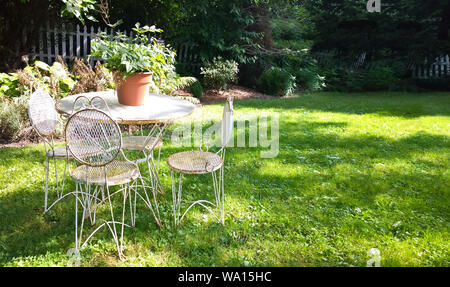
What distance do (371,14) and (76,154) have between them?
464 inches

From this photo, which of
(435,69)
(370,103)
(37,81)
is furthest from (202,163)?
(435,69)

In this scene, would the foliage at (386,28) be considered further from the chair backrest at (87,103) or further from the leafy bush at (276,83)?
the chair backrest at (87,103)

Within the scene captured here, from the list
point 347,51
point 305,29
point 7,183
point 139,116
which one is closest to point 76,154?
point 139,116

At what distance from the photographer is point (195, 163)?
3.15m

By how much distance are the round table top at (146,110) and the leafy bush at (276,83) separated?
6.69m

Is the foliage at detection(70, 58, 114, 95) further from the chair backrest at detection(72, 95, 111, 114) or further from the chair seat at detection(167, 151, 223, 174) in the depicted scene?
the chair seat at detection(167, 151, 223, 174)

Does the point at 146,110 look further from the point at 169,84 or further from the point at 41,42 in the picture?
the point at 41,42

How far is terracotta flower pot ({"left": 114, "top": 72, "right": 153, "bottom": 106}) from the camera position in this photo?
10.6 feet

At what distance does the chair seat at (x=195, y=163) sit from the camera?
9.78 feet

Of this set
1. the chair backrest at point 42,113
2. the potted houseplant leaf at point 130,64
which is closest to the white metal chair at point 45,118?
the chair backrest at point 42,113

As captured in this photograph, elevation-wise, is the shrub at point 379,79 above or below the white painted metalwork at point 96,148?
above
